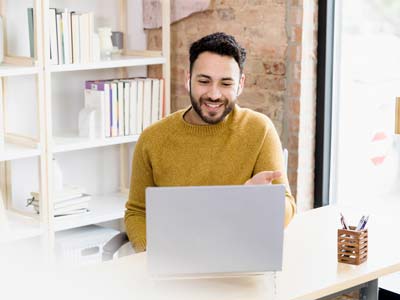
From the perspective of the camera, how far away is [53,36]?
3.74 meters

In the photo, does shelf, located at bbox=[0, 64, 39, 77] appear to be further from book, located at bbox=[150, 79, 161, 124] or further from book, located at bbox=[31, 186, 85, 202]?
book, located at bbox=[150, 79, 161, 124]

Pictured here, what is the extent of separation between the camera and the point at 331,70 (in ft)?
12.5

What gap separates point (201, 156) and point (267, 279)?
0.67m

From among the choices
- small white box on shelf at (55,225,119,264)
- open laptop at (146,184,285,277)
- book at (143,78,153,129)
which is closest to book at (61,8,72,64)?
book at (143,78,153,129)

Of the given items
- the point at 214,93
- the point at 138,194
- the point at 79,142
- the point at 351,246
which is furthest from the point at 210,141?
the point at 79,142

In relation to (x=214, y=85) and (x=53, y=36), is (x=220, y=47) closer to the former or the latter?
(x=214, y=85)

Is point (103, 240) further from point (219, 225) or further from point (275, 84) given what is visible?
point (219, 225)

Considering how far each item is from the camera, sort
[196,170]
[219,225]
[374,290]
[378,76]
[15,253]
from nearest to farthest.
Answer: [219,225] < [374,290] < [196,170] < [378,76] < [15,253]

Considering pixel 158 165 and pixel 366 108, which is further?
pixel 366 108

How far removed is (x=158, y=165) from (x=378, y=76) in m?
1.30

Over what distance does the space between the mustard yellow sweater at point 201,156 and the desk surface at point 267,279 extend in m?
0.32

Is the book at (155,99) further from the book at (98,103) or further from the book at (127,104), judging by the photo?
the book at (98,103)

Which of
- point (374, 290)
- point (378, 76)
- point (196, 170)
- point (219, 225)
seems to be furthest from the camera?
point (378, 76)

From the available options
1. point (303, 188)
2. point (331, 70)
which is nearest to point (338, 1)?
point (331, 70)
